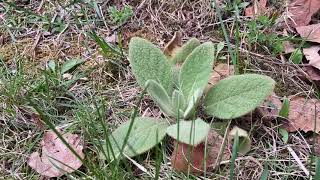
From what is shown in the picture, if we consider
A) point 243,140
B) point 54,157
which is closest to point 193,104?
point 243,140

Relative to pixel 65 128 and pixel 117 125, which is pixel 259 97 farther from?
pixel 65 128

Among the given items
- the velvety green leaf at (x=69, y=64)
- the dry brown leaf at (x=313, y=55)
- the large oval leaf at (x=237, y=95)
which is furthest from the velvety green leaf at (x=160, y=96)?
the dry brown leaf at (x=313, y=55)

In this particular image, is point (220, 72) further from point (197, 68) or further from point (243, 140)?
point (243, 140)

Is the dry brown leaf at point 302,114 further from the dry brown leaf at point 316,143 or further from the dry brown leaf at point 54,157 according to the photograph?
the dry brown leaf at point 54,157

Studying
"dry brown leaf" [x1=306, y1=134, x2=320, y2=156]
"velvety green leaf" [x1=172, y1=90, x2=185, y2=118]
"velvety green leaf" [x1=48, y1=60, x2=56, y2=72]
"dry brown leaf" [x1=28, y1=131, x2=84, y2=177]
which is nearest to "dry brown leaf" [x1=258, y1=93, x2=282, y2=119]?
"dry brown leaf" [x1=306, y1=134, x2=320, y2=156]

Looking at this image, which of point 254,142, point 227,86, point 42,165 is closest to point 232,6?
point 227,86
